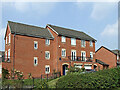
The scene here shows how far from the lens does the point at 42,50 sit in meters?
32.2

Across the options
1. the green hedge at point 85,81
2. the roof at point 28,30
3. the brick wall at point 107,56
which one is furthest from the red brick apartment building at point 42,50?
the green hedge at point 85,81

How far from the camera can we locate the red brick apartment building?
28.7 metres

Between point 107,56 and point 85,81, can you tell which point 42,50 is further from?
point 107,56

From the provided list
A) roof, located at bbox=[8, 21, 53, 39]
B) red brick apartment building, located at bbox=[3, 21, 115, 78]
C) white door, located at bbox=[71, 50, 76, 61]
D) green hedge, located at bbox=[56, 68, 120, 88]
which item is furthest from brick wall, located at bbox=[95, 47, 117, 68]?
green hedge, located at bbox=[56, 68, 120, 88]

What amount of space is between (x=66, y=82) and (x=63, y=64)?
20.8 metres

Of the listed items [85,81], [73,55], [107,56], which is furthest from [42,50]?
[107,56]

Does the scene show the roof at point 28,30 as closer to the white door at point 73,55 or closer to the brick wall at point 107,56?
the white door at point 73,55

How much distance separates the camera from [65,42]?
3438 cm

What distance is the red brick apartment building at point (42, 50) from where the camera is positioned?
28.7m

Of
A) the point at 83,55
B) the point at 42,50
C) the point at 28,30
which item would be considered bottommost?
the point at 83,55

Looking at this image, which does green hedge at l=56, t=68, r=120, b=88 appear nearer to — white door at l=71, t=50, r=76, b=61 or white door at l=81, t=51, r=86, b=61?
white door at l=71, t=50, r=76, b=61

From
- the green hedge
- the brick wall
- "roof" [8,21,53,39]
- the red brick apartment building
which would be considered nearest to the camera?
the green hedge

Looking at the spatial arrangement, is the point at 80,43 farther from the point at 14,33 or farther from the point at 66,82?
the point at 66,82

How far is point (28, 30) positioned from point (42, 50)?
15.5ft
